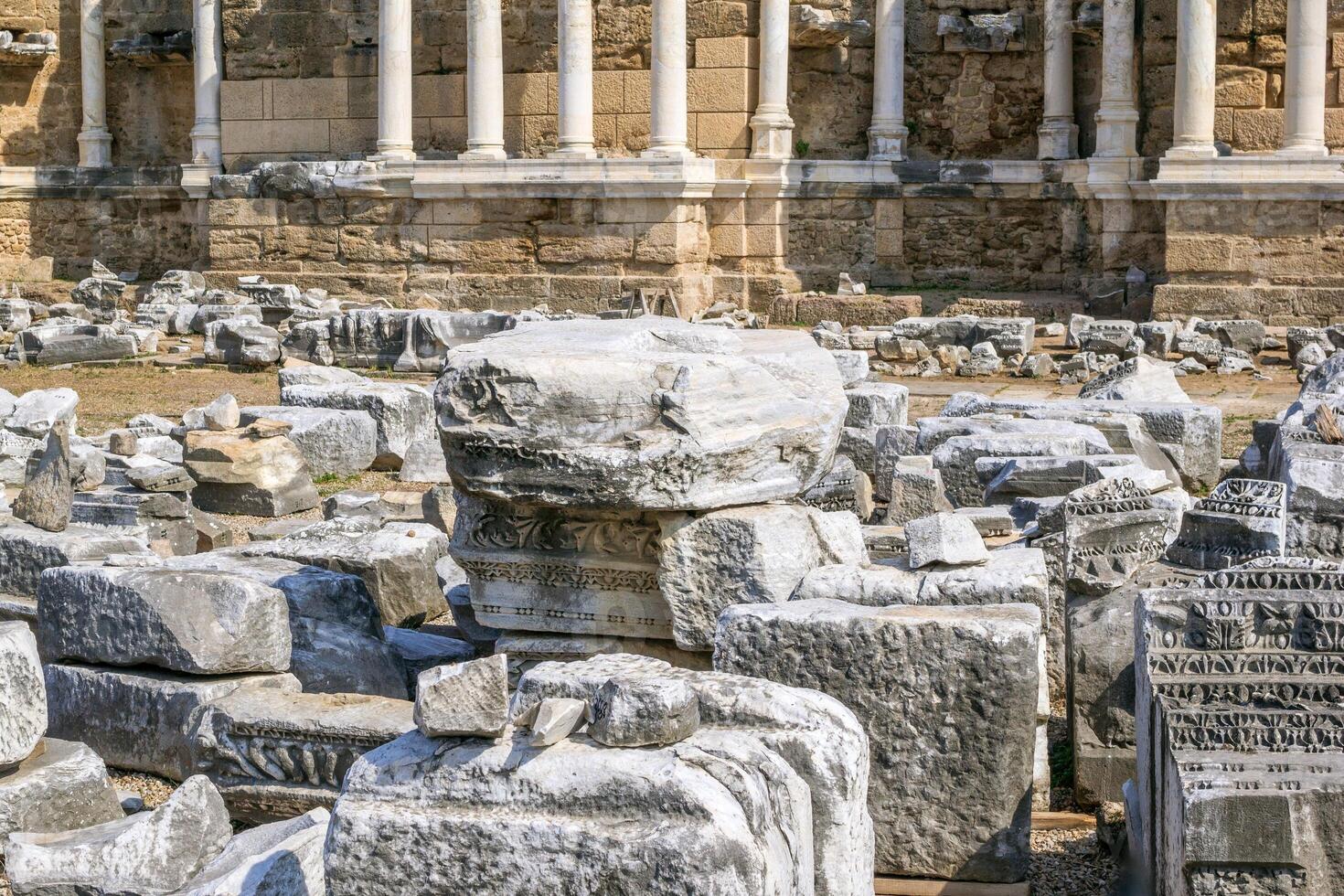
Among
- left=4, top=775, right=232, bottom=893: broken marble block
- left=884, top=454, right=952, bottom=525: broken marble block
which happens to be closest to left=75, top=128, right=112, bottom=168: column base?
left=884, top=454, right=952, bottom=525: broken marble block

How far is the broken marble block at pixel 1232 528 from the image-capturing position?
5.42m

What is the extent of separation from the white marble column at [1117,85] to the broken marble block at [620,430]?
12.6m

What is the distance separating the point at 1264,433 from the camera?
955cm

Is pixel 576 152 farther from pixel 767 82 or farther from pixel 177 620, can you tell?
pixel 177 620

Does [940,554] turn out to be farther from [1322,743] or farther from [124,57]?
[124,57]

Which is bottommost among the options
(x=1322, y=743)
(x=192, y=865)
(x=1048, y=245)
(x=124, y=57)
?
(x=192, y=865)

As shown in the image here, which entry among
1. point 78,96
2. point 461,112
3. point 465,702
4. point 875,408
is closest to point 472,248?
point 461,112

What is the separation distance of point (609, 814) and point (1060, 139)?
16.2 metres

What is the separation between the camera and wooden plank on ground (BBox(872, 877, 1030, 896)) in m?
4.38

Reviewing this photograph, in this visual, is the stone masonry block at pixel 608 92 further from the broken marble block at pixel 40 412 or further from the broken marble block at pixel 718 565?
the broken marble block at pixel 718 565

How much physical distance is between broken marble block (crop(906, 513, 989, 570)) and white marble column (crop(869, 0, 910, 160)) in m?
14.1

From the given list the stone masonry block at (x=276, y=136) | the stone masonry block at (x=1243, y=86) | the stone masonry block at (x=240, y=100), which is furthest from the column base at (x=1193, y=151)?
the stone masonry block at (x=240, y=100)

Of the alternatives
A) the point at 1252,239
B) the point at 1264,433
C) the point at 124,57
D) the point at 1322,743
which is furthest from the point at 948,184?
the point at 1322,743

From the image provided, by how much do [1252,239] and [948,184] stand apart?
364 centimetres
